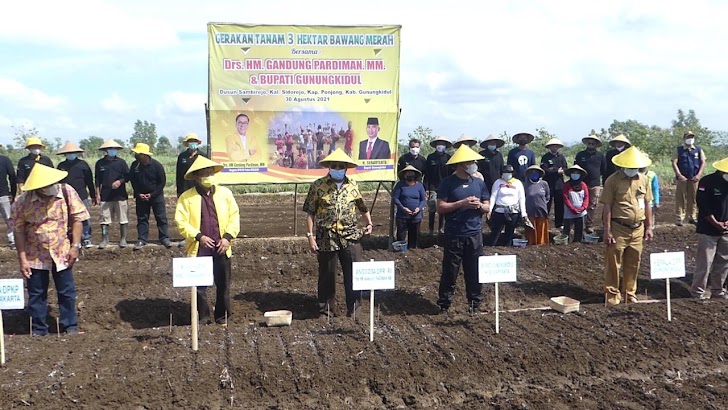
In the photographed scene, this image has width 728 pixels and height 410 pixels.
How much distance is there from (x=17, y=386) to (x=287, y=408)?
220 cm

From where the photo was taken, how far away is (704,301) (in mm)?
7375

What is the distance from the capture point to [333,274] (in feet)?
24.4

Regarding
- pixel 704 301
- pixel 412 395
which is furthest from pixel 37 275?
pixel 704 301

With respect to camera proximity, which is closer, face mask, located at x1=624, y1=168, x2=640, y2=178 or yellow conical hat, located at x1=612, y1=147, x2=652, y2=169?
yellow conical hat, located at x1=612, y1=147, x2=652, y2=169

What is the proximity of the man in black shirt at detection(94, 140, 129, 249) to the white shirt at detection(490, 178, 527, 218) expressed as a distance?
6.22 m

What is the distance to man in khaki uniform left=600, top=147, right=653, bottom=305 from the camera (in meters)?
7.62

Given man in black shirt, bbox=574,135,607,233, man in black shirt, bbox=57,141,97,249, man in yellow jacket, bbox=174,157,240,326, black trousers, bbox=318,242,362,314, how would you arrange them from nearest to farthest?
1. man in yellow jacket, bbox=174,157,240,326
2. black trousers, bbox=318,242,362,314
3. man in black shirt, bbox=57,141,97,249
4. man in black shirt, bbox=574,135,607,233

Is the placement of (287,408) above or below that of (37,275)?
below

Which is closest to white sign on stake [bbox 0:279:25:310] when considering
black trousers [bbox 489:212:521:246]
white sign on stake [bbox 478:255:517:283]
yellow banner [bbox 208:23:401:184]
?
white sign on stake [bbox 478:255:517:283]

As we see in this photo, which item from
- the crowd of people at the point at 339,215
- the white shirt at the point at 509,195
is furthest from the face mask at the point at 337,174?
the white shirt at the point at 509,195

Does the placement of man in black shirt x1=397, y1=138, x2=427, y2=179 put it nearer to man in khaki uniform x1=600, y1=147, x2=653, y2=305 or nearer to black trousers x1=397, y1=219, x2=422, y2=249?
black trousers x1=397, y1=219, x2=422, y2=249

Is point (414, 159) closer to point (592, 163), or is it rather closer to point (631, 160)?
point (592, 163)

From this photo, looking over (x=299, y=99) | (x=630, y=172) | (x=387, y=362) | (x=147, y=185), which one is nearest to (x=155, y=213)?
Result: (x=147, y=185)

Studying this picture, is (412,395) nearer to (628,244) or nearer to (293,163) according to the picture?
(628,244)
